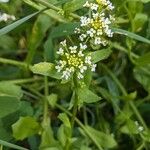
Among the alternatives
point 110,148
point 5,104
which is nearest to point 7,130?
point 5,104

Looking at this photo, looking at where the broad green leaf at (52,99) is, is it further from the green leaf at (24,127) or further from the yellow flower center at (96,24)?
the yellow flower center at (96,24)

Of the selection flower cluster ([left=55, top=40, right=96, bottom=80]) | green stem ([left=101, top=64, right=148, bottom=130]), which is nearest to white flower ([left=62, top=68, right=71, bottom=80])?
flower cluster ([left=55, top=40, right=96, bottom=80])

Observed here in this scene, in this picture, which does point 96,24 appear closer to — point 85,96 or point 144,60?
point 85,96

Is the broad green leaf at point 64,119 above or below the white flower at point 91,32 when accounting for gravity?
below

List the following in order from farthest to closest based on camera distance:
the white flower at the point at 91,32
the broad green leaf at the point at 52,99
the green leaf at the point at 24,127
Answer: the broad green leaf at the point at 52,99 < the green leaf at the point at 24,127 < the white flower at the point at 91,32

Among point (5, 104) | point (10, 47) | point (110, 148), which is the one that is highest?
point (10, 47)

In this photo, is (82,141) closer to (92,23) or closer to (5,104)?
(5,104)

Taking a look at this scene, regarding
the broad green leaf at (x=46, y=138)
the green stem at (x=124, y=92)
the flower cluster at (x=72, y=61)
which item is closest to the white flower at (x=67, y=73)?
the flower cluster at (x=72, y=61)

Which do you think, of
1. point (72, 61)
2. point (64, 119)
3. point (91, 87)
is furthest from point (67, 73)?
point (91, 87)
